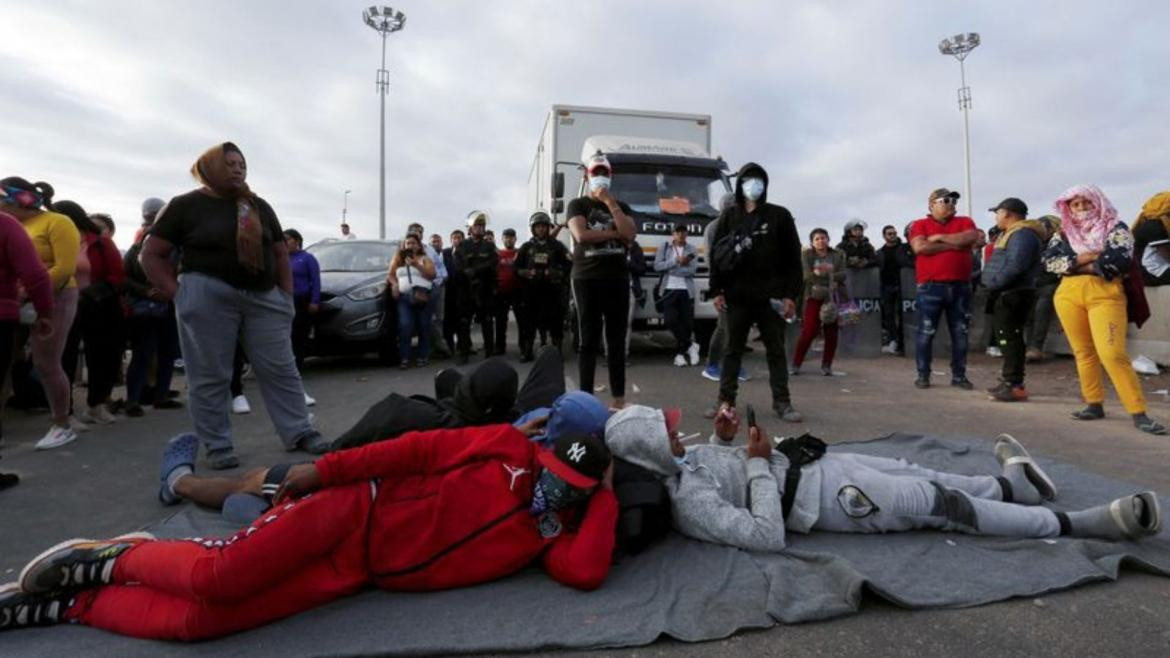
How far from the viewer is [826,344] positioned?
834cm

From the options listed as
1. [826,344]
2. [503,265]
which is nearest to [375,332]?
[503,265]

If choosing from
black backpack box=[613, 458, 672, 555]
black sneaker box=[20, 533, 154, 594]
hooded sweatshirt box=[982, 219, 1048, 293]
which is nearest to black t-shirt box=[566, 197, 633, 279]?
black backpack box=[613, 458, 672, 555]

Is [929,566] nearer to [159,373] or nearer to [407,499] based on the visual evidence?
[407,499]

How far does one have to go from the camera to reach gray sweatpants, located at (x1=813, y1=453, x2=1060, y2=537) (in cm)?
304

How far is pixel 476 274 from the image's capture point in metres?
9.41

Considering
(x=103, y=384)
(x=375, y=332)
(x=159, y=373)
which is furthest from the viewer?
(x=375, y=332)

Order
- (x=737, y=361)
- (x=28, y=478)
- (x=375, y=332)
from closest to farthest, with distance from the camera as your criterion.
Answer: (x=28, y=478), (x=737, y=361), (x=375, y=332)

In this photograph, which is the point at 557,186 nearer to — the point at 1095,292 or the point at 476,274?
the point at 476,274

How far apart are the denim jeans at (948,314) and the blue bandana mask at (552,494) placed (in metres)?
5.84

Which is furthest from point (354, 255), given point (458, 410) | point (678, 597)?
point (678, 597)

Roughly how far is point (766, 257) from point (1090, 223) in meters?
2.69

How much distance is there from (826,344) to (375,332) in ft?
18.8

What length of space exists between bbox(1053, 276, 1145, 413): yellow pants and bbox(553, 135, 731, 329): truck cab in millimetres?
4168

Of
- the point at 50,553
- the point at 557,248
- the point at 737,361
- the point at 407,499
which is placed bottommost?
the point at 50,553
